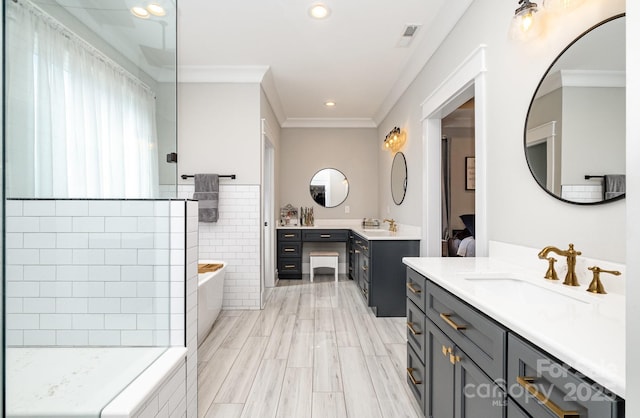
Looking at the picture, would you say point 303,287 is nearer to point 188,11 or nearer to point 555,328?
point 188,11

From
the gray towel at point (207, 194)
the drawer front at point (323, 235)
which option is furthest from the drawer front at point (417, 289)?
the drawer front at point (323, 235)

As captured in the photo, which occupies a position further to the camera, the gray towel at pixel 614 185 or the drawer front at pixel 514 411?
the gray towel at pixel 614 185

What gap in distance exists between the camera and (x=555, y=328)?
82 centimetres

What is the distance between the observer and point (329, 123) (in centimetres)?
560

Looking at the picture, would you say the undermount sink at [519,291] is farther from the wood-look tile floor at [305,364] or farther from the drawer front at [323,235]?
the drawer front at [323,235]

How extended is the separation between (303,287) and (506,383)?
3.85 meters

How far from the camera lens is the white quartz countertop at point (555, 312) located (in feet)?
2.19

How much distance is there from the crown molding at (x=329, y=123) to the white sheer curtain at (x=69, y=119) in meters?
4.15

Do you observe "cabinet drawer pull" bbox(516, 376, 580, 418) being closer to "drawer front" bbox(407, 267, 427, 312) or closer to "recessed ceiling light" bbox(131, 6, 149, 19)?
"drawer front" bbox(407, 267, 427, 312)

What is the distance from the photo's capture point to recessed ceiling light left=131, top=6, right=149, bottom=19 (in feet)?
4.92

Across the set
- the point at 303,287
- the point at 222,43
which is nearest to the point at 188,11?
the point at 222,43

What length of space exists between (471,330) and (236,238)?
9.83 feet

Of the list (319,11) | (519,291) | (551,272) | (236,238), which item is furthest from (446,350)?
(236,238)

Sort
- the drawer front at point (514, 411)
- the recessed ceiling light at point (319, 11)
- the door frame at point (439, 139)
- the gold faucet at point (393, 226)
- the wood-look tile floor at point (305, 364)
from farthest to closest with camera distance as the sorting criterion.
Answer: the gold faucet at point (393, 226) < the recessed ceiling light at point (319, 11) < the door frame at point (439, 139) < the wood-look tile floor at point (305, 364) < the drawer front at point (514, 411)
